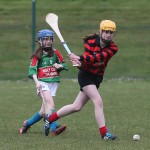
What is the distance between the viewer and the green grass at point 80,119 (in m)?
8.70

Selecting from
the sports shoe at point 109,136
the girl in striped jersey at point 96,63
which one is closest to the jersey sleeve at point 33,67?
the girl in striped jersey at point 96,63

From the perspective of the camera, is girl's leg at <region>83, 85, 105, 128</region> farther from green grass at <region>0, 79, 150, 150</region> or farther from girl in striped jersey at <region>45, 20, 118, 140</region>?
green grass at <region>0, 79, 150, 150</region>

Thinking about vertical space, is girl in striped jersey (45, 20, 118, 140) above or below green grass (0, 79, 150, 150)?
above

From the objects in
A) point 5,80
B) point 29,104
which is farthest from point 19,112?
point 5,80

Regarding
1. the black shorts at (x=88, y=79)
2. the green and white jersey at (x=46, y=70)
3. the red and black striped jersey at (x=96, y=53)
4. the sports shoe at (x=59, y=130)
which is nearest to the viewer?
the red and black striped jersey at (x=96, y=53)

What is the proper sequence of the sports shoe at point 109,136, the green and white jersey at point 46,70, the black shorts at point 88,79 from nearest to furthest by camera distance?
1. the sports shoe at point 109,136
2. the black shorts at point 88,79
3. the green and white jersey at point 46,70

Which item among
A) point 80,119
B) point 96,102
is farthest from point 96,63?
point 80,119

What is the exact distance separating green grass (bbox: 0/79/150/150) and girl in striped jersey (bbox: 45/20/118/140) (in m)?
0.37

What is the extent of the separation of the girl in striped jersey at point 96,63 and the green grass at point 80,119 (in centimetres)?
37

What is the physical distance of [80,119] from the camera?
37.6 feet

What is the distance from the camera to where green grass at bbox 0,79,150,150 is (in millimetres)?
8703

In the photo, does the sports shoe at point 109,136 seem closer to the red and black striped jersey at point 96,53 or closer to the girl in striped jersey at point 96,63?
the girl in striped jersey at point 96,63

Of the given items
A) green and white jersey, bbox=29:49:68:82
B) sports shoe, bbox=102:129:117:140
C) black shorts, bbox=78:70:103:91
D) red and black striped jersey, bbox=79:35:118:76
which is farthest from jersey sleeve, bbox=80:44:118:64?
sports shoe, bbox=102:129:117:140

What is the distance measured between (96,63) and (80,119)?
7.77ft
